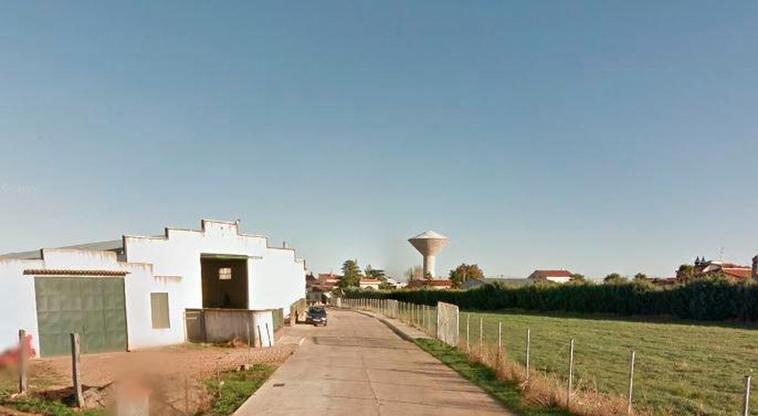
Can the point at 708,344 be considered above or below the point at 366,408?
below

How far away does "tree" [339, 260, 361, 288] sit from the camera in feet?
360

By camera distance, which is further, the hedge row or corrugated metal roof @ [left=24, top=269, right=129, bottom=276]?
the hedge row

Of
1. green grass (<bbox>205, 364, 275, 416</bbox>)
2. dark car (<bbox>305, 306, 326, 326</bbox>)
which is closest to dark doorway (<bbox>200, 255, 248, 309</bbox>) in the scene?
dark car (<bbox>305, 306, 326, 326</bbox>)

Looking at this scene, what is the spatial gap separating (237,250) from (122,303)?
9609 millimetres

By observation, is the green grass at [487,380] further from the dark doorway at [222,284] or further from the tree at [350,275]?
the tree at [350,275]

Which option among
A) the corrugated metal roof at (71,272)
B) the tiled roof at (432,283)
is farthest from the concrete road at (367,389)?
→ the tiled roof at (432,283)

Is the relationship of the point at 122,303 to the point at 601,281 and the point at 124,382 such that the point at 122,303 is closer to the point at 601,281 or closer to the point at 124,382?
the point at 124,382

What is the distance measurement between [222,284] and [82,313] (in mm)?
15795

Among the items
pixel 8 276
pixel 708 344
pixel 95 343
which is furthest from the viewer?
pixel 708 344

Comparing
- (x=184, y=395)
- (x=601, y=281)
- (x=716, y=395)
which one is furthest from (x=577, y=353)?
(x=601, y=281)

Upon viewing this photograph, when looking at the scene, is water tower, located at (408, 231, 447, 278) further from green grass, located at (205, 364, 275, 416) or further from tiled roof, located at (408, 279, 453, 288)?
green grass, located at (205, 364, 275, 416)

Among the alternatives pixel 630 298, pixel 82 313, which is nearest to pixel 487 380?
pixel 82 313

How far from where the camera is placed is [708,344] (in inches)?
899

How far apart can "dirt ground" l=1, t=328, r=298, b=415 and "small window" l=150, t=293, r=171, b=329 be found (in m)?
1.47
